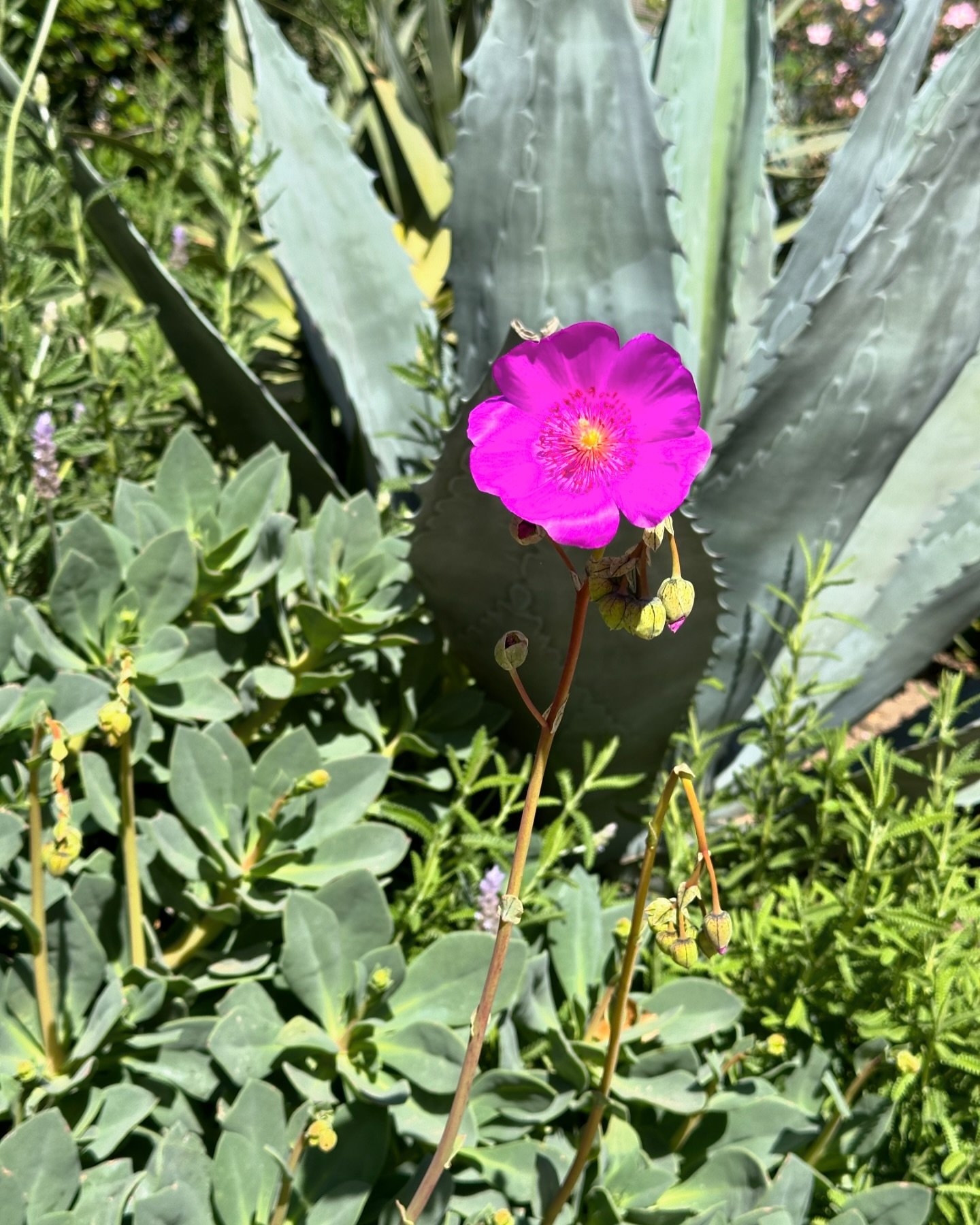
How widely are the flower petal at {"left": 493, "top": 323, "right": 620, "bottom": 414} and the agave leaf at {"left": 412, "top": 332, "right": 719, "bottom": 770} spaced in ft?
1.59

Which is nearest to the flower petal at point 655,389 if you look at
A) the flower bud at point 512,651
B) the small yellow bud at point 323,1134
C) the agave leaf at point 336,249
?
the flower bud at point 512,651

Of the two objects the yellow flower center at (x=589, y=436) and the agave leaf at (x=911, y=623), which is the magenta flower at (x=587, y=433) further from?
the agave leaf at (x=911, y=623)

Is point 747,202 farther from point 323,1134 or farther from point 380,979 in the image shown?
point 323,1134

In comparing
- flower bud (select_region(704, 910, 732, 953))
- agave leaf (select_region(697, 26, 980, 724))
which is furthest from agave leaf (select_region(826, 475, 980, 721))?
flower bud (select_region(704, 910, 732, 953))

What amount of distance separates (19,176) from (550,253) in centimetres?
73

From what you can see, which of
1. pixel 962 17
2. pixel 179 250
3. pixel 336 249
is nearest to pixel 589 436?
pixel 336 249

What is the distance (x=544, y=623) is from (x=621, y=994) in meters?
0.60

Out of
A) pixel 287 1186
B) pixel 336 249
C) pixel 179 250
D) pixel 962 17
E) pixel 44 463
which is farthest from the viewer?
pixel 962 17

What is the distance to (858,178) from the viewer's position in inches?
58.9

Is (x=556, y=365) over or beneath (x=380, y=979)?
over

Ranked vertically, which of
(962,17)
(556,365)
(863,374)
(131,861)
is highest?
(556,365)

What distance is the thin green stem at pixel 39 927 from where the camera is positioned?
0.81m

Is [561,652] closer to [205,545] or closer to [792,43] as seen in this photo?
[205,545]

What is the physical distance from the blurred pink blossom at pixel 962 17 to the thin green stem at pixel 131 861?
4540 millimetres
